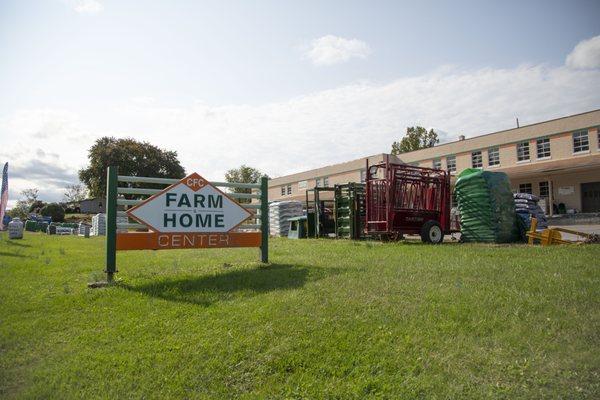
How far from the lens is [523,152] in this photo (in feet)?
119

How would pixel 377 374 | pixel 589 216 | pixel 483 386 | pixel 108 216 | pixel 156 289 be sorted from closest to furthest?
pixel 483 386
pixel 377 374
pixel 156 289
pixel 108 216
pixel 589 216

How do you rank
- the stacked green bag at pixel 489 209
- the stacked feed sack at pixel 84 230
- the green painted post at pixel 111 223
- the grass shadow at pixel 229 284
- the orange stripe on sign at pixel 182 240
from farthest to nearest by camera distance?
the stacked feed sack at pixel 84 230 → the stacked green bag at pixel 489 209 → the orange stripe on sign at pixel 182 240 → the green painted post at pixel 111 223 → the grass shadow at pixel 229 284

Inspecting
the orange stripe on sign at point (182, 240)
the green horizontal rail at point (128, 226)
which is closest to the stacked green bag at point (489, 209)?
the orange stripe on sign at point (182, 240)

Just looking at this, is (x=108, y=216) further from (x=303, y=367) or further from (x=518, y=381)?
(x=518, y=381)

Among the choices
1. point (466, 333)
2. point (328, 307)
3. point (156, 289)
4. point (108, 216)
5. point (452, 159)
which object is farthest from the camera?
point (452, 159)

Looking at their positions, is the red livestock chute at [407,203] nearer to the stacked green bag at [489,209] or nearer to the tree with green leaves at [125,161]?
the stacked green bag at [489,209]

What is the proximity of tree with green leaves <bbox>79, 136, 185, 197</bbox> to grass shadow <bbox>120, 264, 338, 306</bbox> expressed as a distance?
4800cm

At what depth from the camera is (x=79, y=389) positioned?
3465 mm

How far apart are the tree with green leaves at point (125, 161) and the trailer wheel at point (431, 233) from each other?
44.4 metres

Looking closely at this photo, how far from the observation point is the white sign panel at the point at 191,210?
7.25 meters

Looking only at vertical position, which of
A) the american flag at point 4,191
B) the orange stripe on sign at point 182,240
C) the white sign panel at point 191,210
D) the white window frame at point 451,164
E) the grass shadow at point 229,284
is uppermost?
the white window frame at point 451,164

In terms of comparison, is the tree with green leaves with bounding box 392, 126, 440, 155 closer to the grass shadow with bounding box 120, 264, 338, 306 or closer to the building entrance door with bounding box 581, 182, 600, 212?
the building entrance door with bounding box 581, 182, 600, 212

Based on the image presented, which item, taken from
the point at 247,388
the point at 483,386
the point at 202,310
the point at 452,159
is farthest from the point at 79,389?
the point at 452,159

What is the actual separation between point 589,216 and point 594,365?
26.2m
